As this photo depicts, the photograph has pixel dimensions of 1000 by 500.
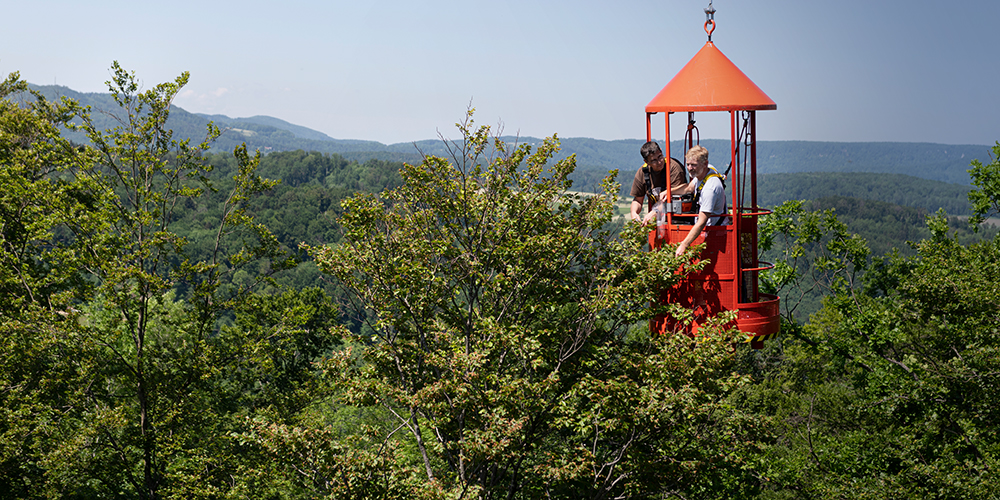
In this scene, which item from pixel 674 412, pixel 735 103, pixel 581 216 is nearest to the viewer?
pixel 735 103

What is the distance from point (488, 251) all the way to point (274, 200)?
112 m

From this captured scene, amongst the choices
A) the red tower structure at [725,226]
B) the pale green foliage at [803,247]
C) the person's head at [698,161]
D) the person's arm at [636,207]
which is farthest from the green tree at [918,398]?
the person's head at [698,161]

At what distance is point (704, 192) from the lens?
8.14 m

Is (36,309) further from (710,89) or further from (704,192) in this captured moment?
(710,89)

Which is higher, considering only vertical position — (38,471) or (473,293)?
(473,293)

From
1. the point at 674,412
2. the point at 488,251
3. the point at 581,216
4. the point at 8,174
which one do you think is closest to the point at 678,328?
the point at 674,412

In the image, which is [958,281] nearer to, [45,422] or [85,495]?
[45,422]

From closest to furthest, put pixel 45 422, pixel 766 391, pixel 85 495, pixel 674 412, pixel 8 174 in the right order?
pixel 674 412, pixel 45 422, pixel 8 174, pixel 85 495, pixel 766 391

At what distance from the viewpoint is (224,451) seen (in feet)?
55.5

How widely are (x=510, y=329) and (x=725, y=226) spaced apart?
10.1 ft

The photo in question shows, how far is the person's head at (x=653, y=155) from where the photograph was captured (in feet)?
28.6

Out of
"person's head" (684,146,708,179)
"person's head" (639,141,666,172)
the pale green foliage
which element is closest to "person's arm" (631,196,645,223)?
"person's head" (639,141,666,172)

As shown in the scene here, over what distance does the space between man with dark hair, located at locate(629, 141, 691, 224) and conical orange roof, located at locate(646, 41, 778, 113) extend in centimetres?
55

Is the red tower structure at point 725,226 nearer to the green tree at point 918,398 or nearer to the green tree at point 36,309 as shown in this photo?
the green tree at point 918,398
